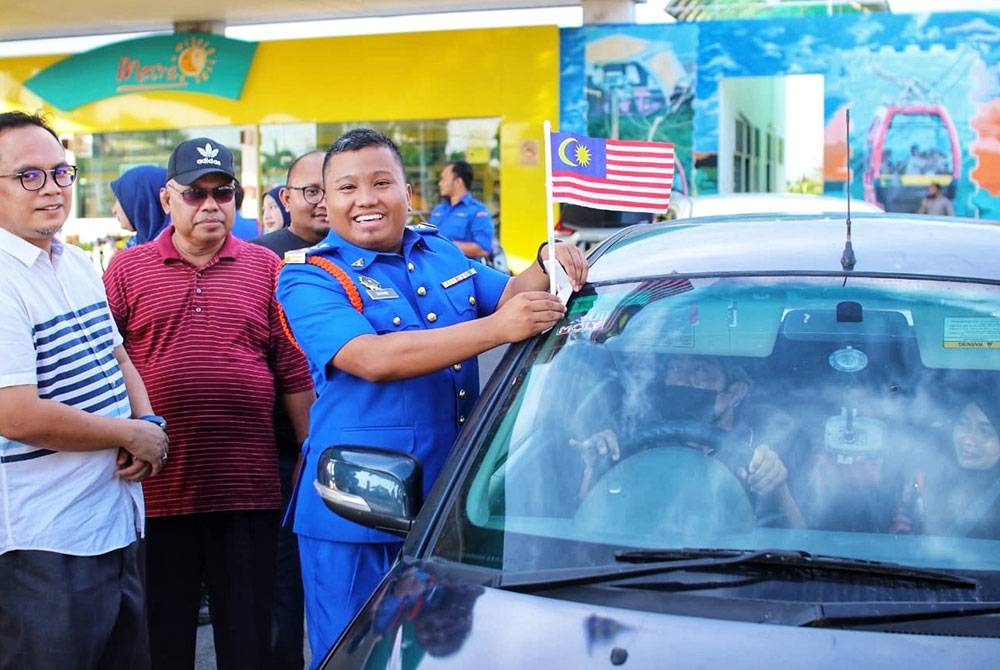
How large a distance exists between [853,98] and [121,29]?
36.0ft

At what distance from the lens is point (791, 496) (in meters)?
2.23

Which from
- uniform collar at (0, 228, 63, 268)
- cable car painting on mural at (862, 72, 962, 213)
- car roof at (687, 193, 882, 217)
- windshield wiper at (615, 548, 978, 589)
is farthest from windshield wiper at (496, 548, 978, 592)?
cable car painting on mural at (862, 72, 962, 213)

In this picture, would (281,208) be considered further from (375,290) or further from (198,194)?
(375,290)

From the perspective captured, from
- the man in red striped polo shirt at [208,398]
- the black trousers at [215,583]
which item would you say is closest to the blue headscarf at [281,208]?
the man in red striped polo shirt at [208,398]

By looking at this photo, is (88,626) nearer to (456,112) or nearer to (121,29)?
(456,112)

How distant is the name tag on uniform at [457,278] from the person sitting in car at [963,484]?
4.47ft

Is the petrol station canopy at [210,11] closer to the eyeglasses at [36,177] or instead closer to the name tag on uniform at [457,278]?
the name tag on uniform at [457,278]

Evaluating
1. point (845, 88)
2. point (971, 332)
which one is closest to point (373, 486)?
point (971, 332)

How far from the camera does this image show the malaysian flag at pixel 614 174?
2.90 metres

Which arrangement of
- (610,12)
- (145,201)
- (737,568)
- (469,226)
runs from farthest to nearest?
(610,12) < (469,226) < (145,201) < (737,568)

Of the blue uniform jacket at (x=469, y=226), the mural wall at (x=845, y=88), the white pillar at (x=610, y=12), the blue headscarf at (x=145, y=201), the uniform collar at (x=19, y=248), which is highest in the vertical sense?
the white pillar at (x=610, y=12)

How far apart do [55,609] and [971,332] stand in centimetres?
216

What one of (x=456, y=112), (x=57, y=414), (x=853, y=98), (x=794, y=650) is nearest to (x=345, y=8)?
(x=456, y=112)

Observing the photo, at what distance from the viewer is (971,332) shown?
8.00 feet
